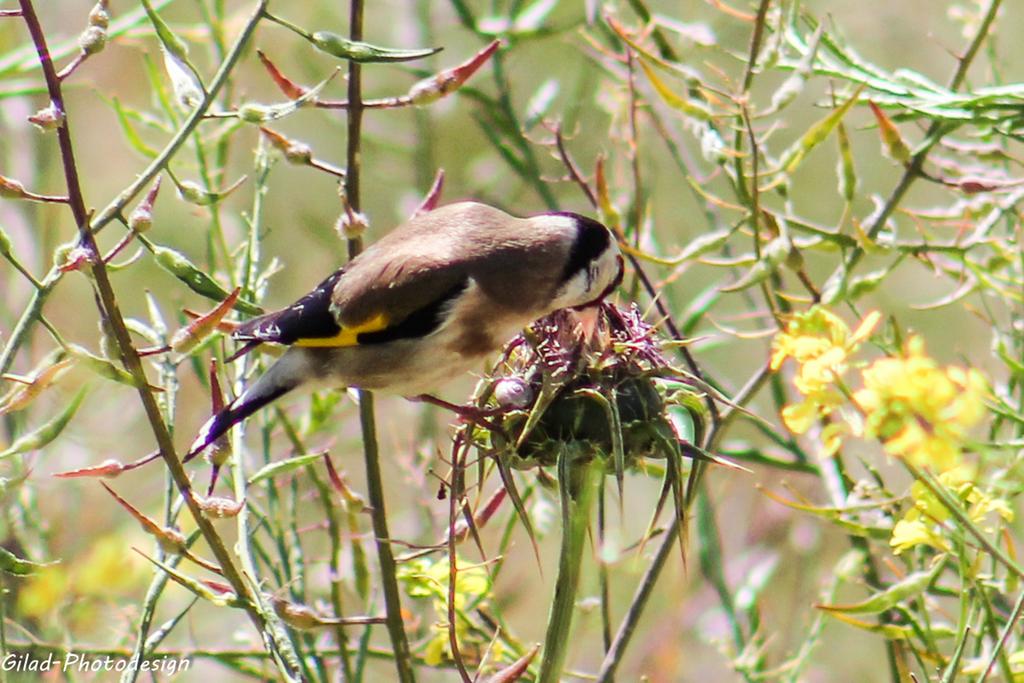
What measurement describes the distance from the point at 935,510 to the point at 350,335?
1304 millimetres

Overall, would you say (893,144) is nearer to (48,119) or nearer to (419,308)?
(419,308)

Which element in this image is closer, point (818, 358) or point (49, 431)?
point (818, 358)

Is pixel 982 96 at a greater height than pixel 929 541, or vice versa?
pixel 982 96

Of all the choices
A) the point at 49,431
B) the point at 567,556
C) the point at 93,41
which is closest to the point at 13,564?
the point at 49,431

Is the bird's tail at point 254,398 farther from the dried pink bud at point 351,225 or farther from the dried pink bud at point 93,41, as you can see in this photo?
the dried pink bud at point 93,41

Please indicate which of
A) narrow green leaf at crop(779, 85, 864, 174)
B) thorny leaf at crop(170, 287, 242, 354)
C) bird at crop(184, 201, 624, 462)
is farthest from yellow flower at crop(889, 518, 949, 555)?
thorny leaf at crop(170, 287, 242, 354)

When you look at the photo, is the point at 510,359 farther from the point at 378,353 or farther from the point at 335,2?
the point at 335,2

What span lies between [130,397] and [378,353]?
1443 millimetres

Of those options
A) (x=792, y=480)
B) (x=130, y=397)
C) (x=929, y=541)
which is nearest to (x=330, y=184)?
(x=130, y=397)

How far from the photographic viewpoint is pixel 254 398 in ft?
7.97

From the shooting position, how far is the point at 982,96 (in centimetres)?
224

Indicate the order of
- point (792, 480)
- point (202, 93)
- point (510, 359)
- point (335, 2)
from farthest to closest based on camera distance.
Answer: point (335, 2) → point (792, 480) → point (510, 359) → point (202, 93)

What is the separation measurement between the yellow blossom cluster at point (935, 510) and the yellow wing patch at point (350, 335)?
1.18 m

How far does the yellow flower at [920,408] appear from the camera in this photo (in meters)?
1.37
